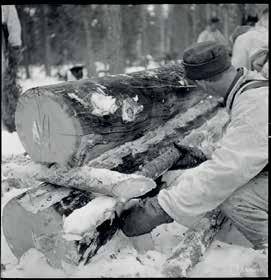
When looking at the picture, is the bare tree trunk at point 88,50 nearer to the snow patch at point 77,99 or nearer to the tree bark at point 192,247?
the snow patch at point 77,99

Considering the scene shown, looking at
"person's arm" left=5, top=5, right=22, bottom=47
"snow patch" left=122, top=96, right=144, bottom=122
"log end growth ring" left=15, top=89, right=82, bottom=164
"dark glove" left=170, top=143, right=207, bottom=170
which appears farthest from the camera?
"person's arm" left=5, top=5, right=22, bottom=47

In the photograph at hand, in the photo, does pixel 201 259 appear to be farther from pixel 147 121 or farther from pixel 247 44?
pixel 247 44

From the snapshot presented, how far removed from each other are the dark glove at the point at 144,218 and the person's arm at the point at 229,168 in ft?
0.22

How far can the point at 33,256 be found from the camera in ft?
9.51

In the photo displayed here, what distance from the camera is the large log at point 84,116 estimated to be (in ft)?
9.95

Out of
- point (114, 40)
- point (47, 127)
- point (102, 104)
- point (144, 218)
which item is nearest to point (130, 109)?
point (102, 104)

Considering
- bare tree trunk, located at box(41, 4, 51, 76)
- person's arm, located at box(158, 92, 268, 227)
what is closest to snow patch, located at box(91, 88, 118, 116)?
person's arm, located at box(158, 92, 268, 227)

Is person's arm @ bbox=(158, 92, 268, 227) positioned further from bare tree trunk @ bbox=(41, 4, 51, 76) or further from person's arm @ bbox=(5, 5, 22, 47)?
bare tree trunk @ bbox=(41, 4, 51, 76)

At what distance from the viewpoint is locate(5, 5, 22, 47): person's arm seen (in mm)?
6125

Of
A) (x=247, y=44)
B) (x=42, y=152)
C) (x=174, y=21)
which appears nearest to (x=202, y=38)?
(x=247, y=44)

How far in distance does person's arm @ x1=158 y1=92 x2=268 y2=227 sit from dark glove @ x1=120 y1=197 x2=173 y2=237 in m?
0.07

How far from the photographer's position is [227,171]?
8.25ft

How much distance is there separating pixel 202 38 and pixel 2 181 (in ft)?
23.6

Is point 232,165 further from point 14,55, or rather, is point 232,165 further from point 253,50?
point 14,55
